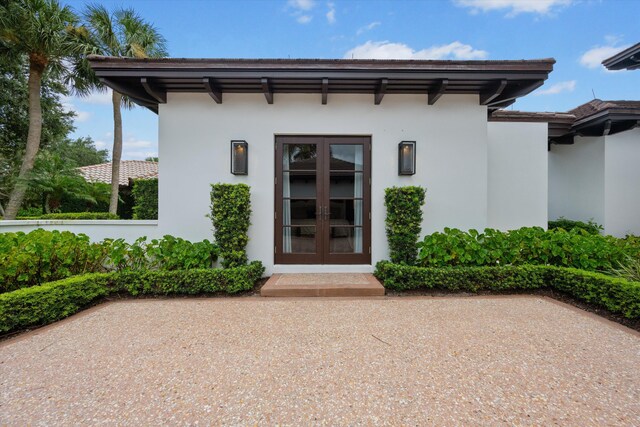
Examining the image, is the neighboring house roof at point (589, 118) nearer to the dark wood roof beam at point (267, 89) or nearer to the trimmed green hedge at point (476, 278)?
the trimmed green hedge at point (476, 278)

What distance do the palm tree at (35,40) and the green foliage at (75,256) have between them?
693 centimetres

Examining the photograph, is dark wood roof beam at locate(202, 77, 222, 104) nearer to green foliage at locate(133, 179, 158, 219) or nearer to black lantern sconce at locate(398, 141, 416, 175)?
green foliage at locate(133, 179, 158, 219)

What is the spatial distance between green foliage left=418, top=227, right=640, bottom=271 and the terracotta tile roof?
11.1 feet

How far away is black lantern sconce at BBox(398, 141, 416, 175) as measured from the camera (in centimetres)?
477

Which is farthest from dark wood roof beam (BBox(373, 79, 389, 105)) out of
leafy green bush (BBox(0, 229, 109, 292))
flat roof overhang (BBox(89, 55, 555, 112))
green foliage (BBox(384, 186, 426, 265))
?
leafy green bush (BBox(0, 229, 109, 292))

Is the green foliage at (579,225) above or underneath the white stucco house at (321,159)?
underneath

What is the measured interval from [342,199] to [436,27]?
7.46 m

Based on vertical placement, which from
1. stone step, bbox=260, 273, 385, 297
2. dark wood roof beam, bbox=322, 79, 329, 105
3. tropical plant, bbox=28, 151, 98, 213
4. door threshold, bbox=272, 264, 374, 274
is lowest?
stone step, bbox=260, 273, 385, 297

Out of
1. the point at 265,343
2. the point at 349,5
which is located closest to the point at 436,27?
the point at 349,5

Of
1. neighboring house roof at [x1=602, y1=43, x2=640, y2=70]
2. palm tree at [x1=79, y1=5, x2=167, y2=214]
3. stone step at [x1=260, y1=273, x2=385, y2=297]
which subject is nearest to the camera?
stone step at [x1=260, y1=273, x2=385, y2=297]

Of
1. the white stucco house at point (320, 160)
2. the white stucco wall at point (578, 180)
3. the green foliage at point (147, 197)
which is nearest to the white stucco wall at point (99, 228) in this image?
the white stucco house at point (320, 160)

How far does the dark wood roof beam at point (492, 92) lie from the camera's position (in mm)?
4426

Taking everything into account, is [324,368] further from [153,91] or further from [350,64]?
[153,91]

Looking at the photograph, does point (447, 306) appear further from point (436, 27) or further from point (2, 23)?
point (2, 23)
